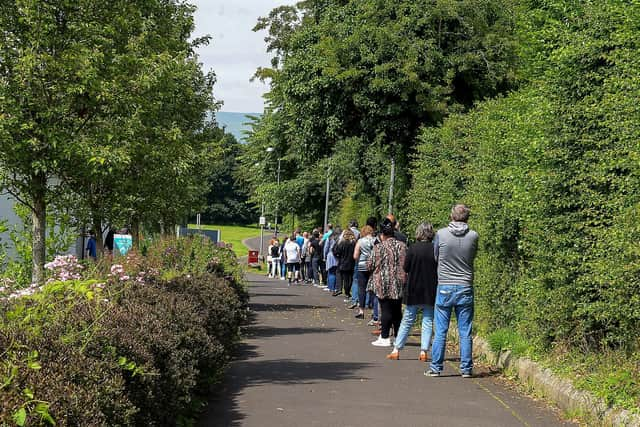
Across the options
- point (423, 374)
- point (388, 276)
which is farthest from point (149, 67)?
point (423, 374)

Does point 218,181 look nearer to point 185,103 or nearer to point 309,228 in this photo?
point 309,228

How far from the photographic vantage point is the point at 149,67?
1345cm

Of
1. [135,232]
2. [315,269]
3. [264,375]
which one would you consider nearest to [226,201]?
[315,269]

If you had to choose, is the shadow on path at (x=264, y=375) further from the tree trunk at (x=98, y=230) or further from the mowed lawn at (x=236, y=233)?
the mowed lawn at (x=236, y=233)

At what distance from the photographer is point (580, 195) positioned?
9172mm

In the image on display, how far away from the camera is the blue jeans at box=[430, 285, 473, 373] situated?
10938mm

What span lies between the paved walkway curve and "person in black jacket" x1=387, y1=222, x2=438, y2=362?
0.45m

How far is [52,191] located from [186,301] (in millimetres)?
4004

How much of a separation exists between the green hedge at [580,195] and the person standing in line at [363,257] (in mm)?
6947

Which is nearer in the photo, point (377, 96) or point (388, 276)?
point (388, 276)

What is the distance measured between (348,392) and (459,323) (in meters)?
2.09

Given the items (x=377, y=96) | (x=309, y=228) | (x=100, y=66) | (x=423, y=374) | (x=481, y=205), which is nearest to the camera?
(x=423, y=374)

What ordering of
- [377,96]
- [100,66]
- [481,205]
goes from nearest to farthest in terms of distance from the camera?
[100,66]
[481,205]
[377,96]

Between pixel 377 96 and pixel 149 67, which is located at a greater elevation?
pixel 377 96
